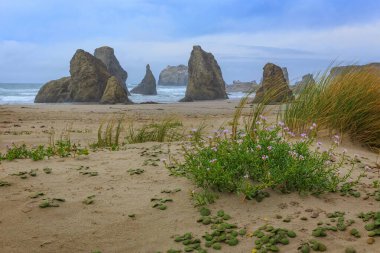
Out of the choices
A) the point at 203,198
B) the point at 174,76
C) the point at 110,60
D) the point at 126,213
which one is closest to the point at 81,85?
the point at 110,60

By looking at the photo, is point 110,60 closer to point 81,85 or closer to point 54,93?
point 54,93

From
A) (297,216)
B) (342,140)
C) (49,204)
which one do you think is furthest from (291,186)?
(342,140)

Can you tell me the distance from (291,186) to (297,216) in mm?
611

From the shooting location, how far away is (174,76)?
358ft

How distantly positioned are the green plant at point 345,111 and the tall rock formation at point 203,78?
34285 millimetres

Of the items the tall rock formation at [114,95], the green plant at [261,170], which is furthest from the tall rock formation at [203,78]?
the green plant at [261,170]

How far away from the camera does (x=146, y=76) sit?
58.7 metres

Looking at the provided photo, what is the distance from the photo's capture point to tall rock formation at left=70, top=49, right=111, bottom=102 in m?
35.1

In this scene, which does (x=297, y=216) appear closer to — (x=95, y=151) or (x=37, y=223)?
(x=37, y=223)

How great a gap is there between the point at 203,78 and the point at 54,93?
49.0 ft

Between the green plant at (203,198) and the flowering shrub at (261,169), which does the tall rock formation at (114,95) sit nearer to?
the flowering shrub at (261,169)

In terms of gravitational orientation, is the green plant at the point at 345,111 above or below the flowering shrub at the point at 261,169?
above

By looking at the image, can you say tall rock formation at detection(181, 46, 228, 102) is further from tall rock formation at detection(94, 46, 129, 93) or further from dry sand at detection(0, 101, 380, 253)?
dry sand at detection(0, 101, 380, 253)

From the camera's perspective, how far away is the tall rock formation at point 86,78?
3512 cm
